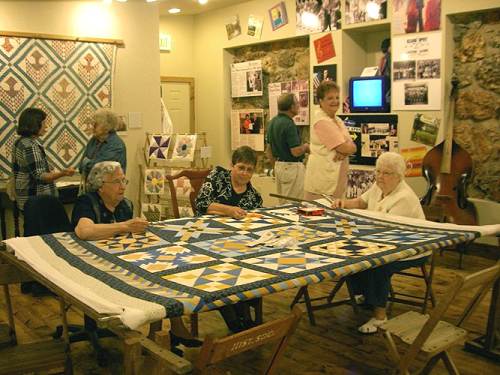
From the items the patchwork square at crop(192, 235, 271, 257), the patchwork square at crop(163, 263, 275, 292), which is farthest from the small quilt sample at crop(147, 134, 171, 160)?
the patchwork square at crop(163, 263, 275, 292)

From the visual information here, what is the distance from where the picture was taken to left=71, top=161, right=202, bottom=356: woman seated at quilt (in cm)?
287

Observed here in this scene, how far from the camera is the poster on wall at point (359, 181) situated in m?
5.97

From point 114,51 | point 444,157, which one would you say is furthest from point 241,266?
point 114,51

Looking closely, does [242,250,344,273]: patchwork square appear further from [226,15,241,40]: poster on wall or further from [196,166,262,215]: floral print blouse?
[226,15,241,40]: poster on wall

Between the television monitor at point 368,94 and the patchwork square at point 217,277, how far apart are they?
3851mm

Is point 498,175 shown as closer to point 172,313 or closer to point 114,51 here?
point 114,51

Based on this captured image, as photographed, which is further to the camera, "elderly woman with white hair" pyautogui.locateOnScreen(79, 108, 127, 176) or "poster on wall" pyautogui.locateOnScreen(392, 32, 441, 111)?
"poster on wall" pyautogui.locateOnScreen(392, 32, 441, 111)

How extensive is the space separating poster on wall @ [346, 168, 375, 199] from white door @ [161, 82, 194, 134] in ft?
9.89

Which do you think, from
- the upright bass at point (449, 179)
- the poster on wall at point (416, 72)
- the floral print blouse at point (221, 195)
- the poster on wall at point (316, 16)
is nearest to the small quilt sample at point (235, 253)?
the floral print blouse at point (221, 195)

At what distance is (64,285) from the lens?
2.18m

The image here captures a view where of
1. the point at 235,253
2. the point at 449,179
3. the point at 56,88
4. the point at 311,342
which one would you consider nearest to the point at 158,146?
the point at 56,88

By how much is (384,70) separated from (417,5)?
2.49 ft

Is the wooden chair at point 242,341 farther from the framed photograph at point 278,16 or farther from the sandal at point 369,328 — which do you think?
the framed photograph at point 278,16

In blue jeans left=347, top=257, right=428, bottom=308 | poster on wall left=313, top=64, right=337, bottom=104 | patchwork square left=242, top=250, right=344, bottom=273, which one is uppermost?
poster on wall left=313, top=64, right=337, bottom=104
